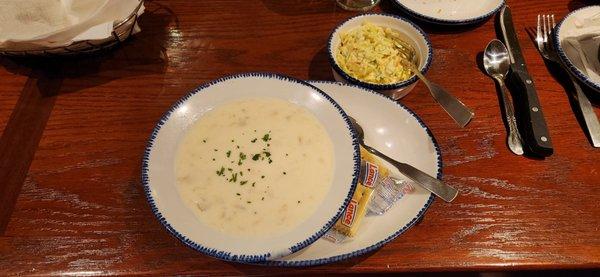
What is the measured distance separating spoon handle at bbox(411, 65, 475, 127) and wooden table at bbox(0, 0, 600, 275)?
32mm

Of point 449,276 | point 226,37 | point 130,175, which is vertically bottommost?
point 449,276

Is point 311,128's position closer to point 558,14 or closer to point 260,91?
point 260,91

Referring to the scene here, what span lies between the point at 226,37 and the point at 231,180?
75cm

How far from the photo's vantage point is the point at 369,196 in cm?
113

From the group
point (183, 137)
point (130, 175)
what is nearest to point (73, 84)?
point (130, 175)

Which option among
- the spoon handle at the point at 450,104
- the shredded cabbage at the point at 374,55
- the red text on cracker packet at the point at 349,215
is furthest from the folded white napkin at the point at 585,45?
the red text on cracker packet at the point at 349,215

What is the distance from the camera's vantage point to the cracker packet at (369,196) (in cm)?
108

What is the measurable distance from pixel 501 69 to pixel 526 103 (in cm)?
17

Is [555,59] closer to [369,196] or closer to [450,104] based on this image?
[450,104]

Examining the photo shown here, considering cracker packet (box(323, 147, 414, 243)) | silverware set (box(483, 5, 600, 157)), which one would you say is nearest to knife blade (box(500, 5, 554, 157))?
silverware set (box(483, 5, 600, 157))

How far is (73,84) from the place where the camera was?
1.46 m

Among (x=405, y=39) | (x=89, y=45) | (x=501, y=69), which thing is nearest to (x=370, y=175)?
(x=405, y=39)

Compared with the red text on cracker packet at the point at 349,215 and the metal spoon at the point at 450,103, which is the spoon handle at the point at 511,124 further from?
the red text on cracker packet at the point at 349,215

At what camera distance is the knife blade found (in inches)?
50.0
